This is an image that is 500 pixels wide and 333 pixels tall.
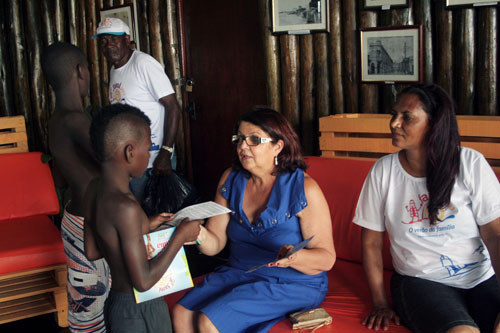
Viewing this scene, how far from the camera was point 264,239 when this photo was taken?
2727 millimetres

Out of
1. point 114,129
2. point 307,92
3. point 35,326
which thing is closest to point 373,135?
point 307,92

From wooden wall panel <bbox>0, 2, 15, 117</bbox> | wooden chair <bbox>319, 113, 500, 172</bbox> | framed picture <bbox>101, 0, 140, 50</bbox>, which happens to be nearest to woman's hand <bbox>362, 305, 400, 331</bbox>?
wooden chair <bbox>319, 113, 500, 172</bbox>

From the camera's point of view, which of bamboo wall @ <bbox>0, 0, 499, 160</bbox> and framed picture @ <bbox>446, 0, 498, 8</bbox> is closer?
framed picture @ <bbox>446, 0, 498, 8</bbox>

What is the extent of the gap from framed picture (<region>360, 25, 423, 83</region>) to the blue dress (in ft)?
5.48

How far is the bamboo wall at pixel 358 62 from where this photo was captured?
3.70 metres

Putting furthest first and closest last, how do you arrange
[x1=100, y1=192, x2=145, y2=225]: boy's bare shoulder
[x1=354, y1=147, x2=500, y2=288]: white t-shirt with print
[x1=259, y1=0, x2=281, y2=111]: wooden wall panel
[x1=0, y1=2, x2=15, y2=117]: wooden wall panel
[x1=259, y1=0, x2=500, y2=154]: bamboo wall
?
[x1=0, y1=2, x2=15, y2=117]: wooden wall panel → [x1=259, y1=0, x2=281, y2=111]: wooden wall panel → [x1=259, y1=0, x2=500, y2=154]: bamboo wall → [x1=354, y1=147, x2=500, y2=288]: white t-shirt with print → [x1=100, y1=192, x2=145, y2=225]: boy's bare shoulder

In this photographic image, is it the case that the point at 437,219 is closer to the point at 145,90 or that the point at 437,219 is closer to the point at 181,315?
the point at 181,315

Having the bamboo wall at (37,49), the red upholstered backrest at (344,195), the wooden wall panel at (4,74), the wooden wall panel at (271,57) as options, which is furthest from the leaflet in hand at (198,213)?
the wooden wall panel at (4,74)

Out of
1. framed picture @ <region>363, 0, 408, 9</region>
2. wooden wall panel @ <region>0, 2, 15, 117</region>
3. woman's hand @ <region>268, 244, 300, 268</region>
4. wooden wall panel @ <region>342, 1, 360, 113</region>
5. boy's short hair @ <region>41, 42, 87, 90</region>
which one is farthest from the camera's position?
wooden wall panel @ <region>0, 2, 15, 117</region>

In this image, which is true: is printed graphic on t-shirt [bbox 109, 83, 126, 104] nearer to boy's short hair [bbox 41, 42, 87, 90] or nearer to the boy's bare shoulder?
boy's short hair [bbox 41, 42, 87, 90]

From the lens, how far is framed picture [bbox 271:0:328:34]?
172 inches

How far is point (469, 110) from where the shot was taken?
3.77 m

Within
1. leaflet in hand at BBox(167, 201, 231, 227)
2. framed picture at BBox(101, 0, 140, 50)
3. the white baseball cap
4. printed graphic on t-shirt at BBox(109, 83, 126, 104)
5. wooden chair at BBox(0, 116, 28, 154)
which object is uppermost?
framed picture at BBox(101, 0, 140, 50)

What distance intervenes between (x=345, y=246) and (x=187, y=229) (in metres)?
1.38
